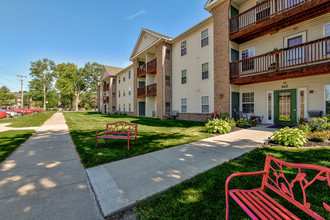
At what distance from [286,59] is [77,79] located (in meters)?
53.4

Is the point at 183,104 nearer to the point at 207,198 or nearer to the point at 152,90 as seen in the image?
the point at 152,90

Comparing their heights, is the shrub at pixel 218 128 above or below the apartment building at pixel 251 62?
below

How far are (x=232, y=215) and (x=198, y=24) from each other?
1453cm

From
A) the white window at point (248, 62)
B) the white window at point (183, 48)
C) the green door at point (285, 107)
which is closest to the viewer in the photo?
the green door at point (285, 107)

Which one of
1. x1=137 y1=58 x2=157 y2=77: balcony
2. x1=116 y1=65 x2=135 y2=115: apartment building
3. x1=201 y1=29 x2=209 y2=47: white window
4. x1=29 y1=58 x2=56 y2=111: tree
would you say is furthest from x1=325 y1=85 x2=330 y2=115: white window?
x1=29 y1=58 x2=56 y2=111: tree

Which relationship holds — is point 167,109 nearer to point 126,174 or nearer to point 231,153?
point 231,153

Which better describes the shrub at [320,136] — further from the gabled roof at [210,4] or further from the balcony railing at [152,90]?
the balcony railing at [152,90]

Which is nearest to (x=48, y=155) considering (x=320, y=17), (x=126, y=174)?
(x=126, y=174)

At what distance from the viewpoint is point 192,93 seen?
14.6 metres

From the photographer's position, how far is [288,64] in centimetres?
945

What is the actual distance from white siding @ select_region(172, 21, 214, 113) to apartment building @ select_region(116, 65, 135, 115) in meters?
10.0

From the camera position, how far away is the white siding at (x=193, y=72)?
12883mm

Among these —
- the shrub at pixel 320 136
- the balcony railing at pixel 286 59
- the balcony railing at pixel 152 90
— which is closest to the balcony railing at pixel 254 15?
the balcony railing at pixel 286 59

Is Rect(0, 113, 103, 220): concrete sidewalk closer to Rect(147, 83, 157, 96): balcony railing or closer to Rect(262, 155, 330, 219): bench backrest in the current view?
Rect(262, 155, 330, 219): bench backrest
